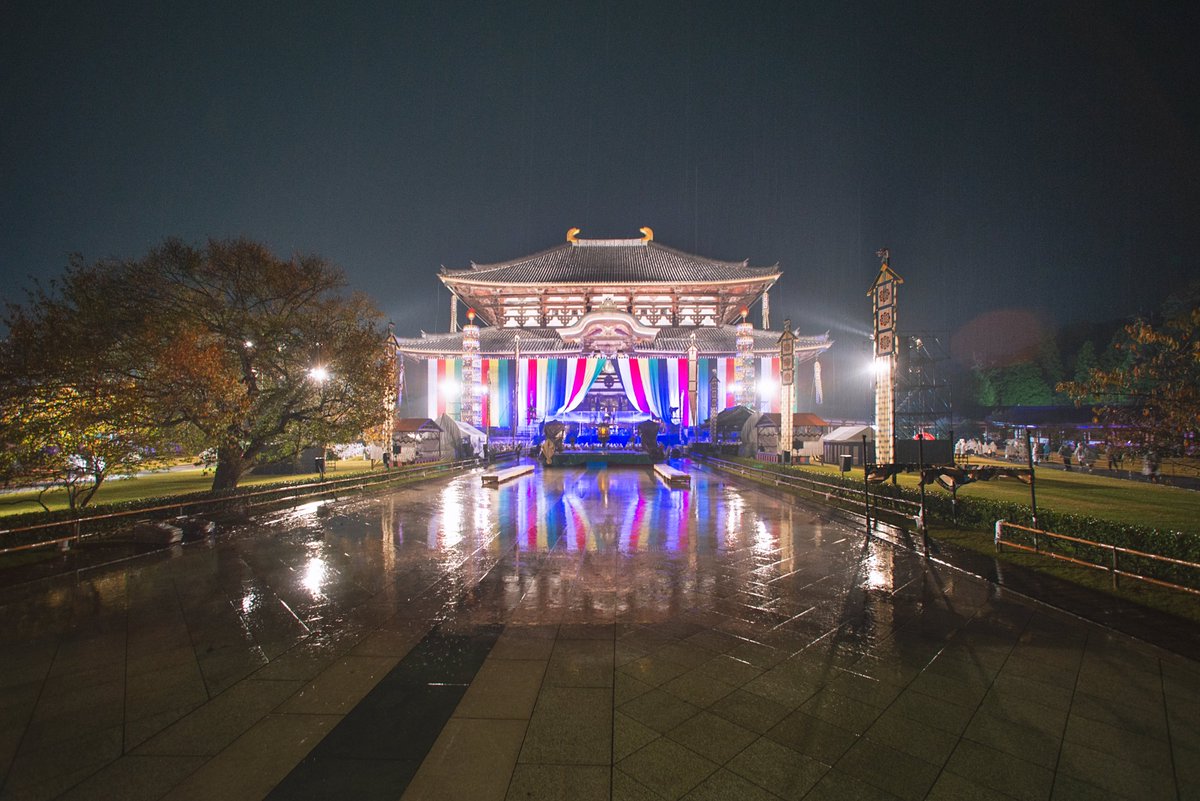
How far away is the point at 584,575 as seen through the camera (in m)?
6.42

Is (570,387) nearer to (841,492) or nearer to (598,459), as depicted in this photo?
(598,459)

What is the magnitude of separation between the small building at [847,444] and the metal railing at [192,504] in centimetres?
1890

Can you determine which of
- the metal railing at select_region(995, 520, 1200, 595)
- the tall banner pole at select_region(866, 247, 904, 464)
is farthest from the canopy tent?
the metal railing at select_region(995, 520, 1200, 595)

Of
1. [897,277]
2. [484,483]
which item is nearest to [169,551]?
[484,483]

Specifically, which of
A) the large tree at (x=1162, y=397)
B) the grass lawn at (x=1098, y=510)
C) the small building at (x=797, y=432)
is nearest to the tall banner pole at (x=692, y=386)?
the small building at (x=797, y=432)

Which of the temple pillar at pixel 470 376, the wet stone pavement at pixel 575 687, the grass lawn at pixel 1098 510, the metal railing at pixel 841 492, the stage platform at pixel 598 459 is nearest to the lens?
the wet stone pavement at pixel 575 687

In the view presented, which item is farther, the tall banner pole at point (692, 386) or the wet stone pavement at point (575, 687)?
the tall banner pole at point (692, 386)

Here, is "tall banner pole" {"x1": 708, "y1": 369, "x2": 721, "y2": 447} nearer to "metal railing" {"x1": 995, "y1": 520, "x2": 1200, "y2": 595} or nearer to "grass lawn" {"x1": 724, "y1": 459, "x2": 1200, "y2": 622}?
"grass lawn" {"x1": 724, "y1": 459, "x2": 1200, "y2": 622}

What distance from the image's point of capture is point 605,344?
36.6m

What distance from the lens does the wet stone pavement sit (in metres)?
2.71

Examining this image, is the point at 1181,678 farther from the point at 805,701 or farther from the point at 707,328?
the point at 707,328

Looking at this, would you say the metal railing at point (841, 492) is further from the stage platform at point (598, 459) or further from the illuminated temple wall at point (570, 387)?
the illuminated temple wall at point (570, 387)

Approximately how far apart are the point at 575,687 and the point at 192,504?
1013 cm

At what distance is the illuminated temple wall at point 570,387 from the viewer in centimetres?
3756
